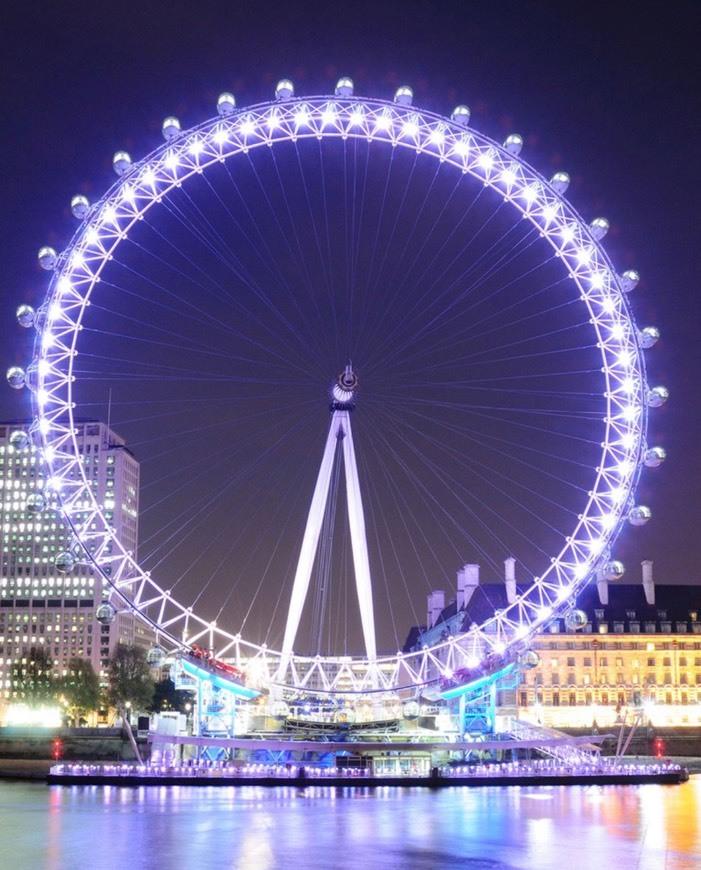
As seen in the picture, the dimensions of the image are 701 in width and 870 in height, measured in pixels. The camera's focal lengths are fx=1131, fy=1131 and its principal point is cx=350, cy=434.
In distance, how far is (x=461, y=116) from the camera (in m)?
50.8

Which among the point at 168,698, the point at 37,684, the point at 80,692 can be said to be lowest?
the point at 168,698

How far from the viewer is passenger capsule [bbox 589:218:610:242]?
2055 inches

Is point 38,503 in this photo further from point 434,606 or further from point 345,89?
point 434,606

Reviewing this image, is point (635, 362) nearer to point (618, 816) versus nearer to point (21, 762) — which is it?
point (618, 816)

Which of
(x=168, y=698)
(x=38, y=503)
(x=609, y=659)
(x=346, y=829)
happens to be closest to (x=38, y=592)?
(x=168, y=698)

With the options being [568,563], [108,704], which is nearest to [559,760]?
[568,563]

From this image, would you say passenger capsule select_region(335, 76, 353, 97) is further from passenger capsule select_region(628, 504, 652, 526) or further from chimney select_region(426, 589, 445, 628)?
chimney select_region(426, 589, 445, 628)

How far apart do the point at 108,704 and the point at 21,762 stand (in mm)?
49265

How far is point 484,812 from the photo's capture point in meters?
39.1

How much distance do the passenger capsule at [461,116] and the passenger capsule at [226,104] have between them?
9822 mm

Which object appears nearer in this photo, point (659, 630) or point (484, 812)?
point (484, 812)

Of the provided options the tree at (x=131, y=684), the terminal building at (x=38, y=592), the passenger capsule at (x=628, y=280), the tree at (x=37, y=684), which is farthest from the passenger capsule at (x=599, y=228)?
the terminal building at (x=38, y=592)

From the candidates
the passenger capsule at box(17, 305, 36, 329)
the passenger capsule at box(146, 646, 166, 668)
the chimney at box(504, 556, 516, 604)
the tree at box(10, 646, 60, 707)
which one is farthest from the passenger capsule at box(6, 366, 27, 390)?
the tree at box(10, 646, 60, 707)

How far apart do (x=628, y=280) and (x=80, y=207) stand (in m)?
24.9
